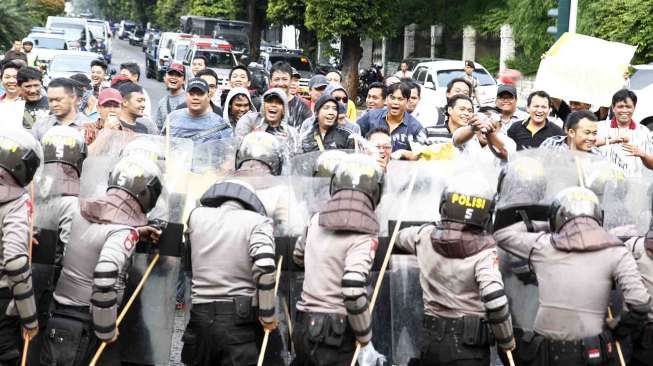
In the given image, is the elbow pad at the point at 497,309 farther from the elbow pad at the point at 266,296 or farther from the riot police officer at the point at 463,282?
the elbow pad at the point at 266,296

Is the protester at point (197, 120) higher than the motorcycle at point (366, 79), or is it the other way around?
the protester at point (197, 120)

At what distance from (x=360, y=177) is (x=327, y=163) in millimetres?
726

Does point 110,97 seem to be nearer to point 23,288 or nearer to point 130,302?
point 130,302

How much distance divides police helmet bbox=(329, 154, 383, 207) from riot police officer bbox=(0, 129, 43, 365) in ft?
5.84

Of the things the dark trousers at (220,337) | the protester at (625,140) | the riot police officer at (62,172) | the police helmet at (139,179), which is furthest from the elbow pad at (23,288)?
the protester at (625,140)

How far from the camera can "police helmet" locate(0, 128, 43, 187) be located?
6461 millimetres

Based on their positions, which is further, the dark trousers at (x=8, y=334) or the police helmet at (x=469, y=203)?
the dark trousers at (x=8, y=334)

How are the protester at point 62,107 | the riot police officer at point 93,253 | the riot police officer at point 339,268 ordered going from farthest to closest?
the protester at point 62,107 → the riot police officer at point 93,253 → the riot police officer at point 339,268

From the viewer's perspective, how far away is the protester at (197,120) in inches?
378

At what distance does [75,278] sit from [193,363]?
2.78 feet

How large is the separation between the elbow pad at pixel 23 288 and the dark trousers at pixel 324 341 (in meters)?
1.52

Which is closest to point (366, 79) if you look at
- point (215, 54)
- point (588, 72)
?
point (215, 54)

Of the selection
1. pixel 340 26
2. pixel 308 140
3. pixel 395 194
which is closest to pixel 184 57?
pixel 340 26

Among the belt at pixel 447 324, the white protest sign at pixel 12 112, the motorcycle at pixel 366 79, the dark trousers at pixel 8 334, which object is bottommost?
the motorcycle at pixel 366 79
